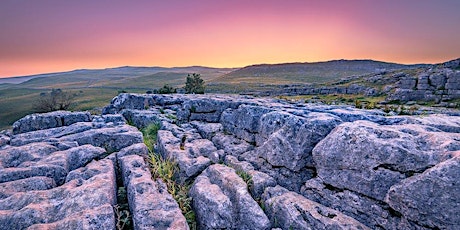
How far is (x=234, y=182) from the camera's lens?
9148 mm

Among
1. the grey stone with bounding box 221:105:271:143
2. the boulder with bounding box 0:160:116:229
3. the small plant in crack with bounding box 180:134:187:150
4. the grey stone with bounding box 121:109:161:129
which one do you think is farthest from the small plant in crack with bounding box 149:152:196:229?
the grey stone with bounding box 121:109:161:129

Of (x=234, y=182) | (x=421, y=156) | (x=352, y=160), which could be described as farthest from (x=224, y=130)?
(x=421, y=156)

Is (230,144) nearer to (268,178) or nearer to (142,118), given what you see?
(268,178)

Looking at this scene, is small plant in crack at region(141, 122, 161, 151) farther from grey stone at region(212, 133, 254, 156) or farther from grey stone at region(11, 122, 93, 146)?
grey stone at region(212, 133, 254, 156)

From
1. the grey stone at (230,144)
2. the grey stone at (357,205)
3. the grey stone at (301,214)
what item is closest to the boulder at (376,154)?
the grey stone at (357,205)

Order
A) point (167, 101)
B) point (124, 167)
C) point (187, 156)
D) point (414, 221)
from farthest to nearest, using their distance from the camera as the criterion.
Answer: point (167, 101) < point (187, 156) < point (124, 167) < point (414, 221)

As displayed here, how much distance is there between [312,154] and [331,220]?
2670 millimetres

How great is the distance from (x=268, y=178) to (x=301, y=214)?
2.29 metres

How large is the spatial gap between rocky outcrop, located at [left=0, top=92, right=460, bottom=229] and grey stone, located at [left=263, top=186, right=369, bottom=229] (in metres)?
0.03

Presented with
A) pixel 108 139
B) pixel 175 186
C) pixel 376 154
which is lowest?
pixel 175 186

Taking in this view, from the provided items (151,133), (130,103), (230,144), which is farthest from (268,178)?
(130,103)

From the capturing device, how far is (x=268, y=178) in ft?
32.8

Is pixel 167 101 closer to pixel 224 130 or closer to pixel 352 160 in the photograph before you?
pixel 224 130

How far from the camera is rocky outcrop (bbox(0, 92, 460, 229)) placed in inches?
263
